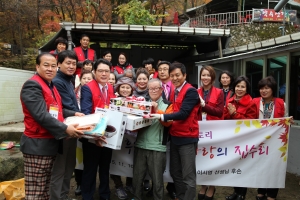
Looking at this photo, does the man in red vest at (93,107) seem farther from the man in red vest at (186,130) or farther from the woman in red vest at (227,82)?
the woman in red vest at (227,82)

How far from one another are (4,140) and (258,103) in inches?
185

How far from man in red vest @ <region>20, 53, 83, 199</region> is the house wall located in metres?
4.12

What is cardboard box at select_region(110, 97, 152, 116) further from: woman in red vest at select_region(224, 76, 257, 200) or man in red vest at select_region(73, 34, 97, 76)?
man in red vest at select_region(73, 34, 97, 76)

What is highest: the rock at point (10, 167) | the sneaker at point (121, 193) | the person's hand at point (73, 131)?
the person's hand at point (73, 131)

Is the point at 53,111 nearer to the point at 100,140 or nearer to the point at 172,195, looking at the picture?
the point at 100,140

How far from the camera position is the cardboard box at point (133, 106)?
9.74 ft

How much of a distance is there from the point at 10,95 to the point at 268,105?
5.78 meters

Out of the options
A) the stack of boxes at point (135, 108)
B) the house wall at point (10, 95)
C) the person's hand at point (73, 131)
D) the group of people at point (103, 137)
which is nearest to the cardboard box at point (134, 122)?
the stack of boxes at point (135, 108)

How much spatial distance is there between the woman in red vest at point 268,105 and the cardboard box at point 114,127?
81.6 inches

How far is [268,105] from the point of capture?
372cm

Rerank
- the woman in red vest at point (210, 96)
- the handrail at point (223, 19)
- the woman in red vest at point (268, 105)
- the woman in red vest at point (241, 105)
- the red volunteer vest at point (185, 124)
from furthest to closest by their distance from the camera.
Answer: the handrail at point (223, 19), the woman in red vest at point (241, 105), the woman in red vest at point (268, 105), the woman in red vest at point (210, 96), the red volunteer vest at point (185, 124)

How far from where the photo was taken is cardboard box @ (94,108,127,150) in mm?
2750

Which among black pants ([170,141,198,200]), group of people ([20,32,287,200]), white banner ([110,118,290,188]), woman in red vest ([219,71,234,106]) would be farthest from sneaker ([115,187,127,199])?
woman in red vest ([219,71,234,106])

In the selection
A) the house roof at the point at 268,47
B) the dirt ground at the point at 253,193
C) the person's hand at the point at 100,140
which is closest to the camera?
the person's hand at the point at 100,140
